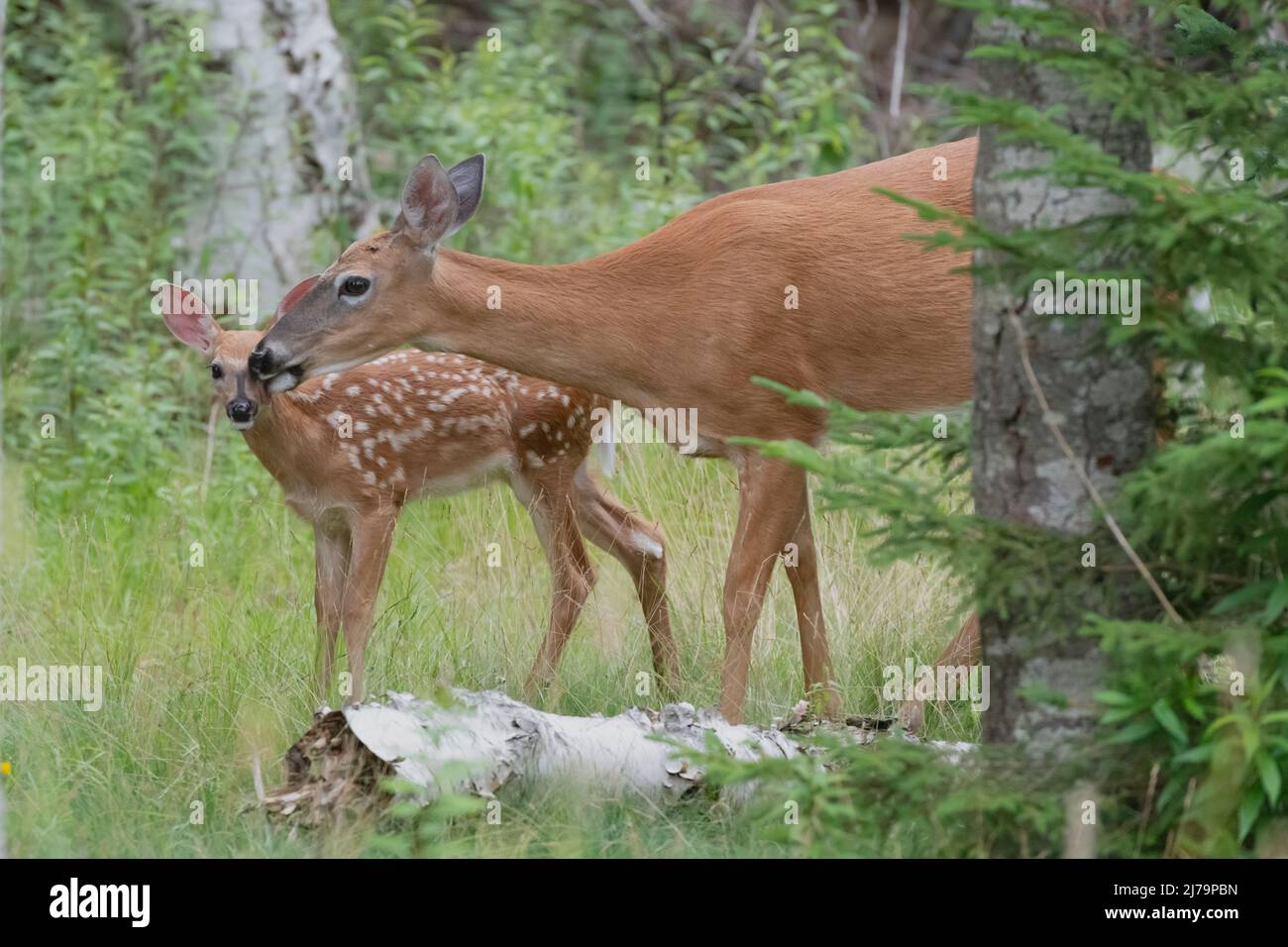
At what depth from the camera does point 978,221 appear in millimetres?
3652

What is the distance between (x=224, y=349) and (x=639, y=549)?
161 cm

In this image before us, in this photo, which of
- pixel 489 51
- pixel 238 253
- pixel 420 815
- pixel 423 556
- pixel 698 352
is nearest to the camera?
pixel 420 815

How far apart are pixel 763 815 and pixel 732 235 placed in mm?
2460

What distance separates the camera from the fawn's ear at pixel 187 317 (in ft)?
20.4

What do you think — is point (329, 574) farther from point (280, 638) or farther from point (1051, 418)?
point (1051, 418)

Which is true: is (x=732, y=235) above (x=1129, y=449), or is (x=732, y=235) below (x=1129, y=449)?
above

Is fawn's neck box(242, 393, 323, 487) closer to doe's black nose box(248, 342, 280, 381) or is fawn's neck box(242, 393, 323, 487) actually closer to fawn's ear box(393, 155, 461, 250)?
doe's black nose box(248, 342, 280, 381)

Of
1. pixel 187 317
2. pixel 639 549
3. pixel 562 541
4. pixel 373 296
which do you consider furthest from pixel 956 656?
pixel 187 317

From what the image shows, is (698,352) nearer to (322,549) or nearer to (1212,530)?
(322,549)

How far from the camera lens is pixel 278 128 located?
9195 mm

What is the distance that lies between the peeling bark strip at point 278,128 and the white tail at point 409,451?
2720 mm

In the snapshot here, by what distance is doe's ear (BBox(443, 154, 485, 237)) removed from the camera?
562 centimetres

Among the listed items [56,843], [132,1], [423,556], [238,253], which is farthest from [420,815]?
[132,1]

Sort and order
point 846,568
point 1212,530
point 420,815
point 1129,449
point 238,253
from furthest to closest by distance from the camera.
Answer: point 238,253
point 846,568
point 420,815
point 1129,449
point 1212,530
